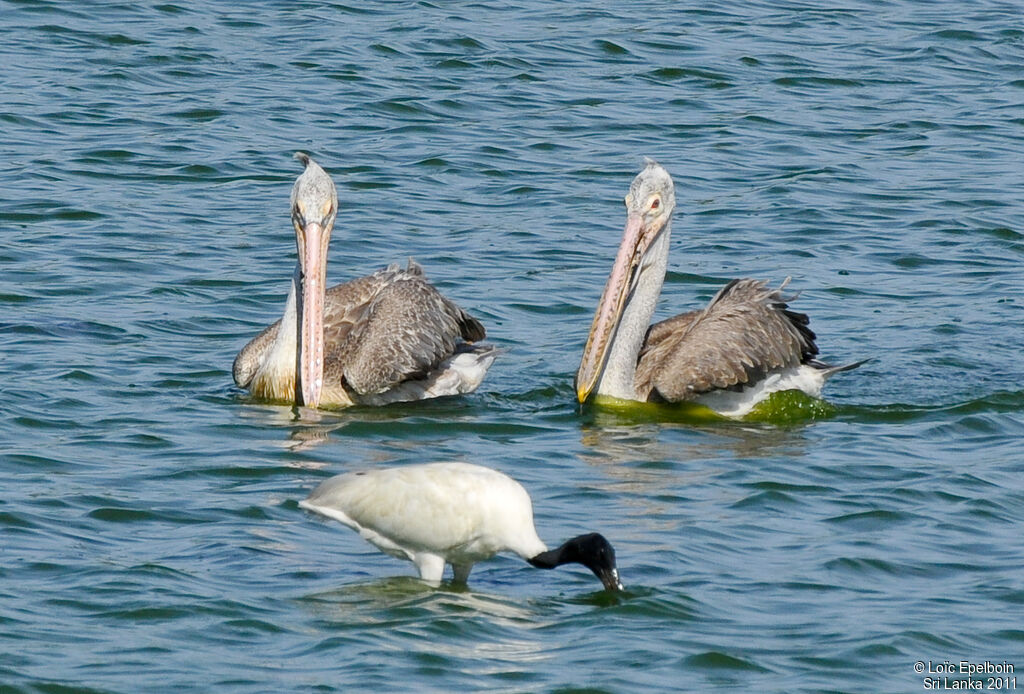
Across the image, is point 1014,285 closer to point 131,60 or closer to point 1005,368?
point 1005,368

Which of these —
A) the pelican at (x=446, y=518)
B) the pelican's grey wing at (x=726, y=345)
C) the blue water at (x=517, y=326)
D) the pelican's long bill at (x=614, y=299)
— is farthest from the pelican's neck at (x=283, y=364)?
the pelican at (x=446, y=518)

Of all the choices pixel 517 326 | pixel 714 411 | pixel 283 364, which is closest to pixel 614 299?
pixel 714 411

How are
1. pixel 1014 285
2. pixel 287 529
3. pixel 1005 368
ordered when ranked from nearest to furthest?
pixel 287 529 → pixel 1005 368 → pixel 1014 285

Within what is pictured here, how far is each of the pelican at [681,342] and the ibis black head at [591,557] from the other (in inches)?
116

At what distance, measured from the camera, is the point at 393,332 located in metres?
9.79

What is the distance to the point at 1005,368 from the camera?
10.2m

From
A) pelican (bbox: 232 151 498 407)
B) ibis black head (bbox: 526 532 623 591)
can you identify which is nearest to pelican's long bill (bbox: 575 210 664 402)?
pelican (bbox: 232 151 498 407)

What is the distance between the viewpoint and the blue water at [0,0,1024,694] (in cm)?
635

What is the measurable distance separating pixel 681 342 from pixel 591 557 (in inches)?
136

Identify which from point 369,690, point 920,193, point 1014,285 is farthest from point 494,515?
point 920,193

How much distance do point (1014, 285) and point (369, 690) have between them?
23.5ft

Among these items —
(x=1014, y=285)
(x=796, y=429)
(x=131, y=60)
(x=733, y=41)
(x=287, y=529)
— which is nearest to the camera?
(x=287, y=529)

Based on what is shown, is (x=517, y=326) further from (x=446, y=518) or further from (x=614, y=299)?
(x=446, y=518)

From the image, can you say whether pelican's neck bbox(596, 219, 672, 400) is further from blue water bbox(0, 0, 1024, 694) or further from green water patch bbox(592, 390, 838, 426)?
blue water bbox(0, 0, 1024, 694)
